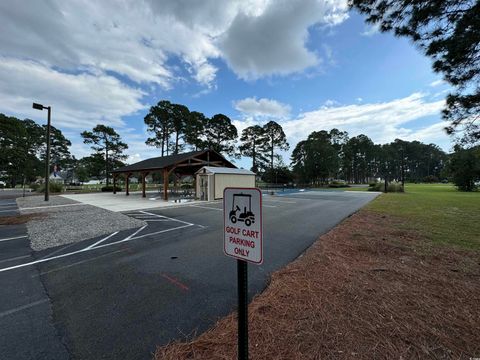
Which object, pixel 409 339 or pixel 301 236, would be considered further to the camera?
pixel 301 236

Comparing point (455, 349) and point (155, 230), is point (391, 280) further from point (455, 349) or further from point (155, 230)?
point (155, 230)

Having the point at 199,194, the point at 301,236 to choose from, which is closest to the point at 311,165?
the point at 199,194

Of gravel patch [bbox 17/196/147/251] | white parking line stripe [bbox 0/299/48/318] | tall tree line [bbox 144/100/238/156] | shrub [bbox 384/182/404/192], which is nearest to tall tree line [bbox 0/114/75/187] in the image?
tall tree line [bbox 144/100/238/156]

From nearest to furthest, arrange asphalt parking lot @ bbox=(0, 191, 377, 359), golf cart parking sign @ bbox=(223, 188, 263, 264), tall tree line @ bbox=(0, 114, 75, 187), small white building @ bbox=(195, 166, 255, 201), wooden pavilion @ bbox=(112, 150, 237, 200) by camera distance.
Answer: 1. golf cart parking sign @ bbox=(223, 188, 263, 264)
2. asphalt parking lot @ bbox=(0, 191, 377, 359)
3. wooden pavilion @ bbox=(112, 150, 237, 200)
4. small white building @ bbox=(195, 166, 255, 201)
5. tall tree line @ bbox=(0, 114, 75, 187)

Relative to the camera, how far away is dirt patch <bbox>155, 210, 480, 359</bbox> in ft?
6.36

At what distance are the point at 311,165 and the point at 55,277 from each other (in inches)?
1718

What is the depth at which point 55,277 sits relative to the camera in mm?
3596

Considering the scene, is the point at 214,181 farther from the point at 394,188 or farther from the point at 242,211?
the point at 394,188

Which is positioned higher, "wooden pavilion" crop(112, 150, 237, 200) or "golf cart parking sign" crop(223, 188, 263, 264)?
"wooden pavilion" crop(112, 150, 237, 200)

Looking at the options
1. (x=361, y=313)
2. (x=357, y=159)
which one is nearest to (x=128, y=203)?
(x=361, y=313)

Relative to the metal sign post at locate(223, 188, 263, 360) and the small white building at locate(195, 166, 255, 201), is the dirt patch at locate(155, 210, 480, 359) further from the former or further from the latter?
the small white building at locate(195, 166, 255, 201)

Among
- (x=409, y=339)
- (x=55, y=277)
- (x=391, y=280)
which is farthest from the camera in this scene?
(x=55, y=277)

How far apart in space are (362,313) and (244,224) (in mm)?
2013

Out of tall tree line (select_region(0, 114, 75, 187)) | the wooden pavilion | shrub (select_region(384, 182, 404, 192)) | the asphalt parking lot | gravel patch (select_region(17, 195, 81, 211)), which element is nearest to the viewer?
the asphalt parking lot
